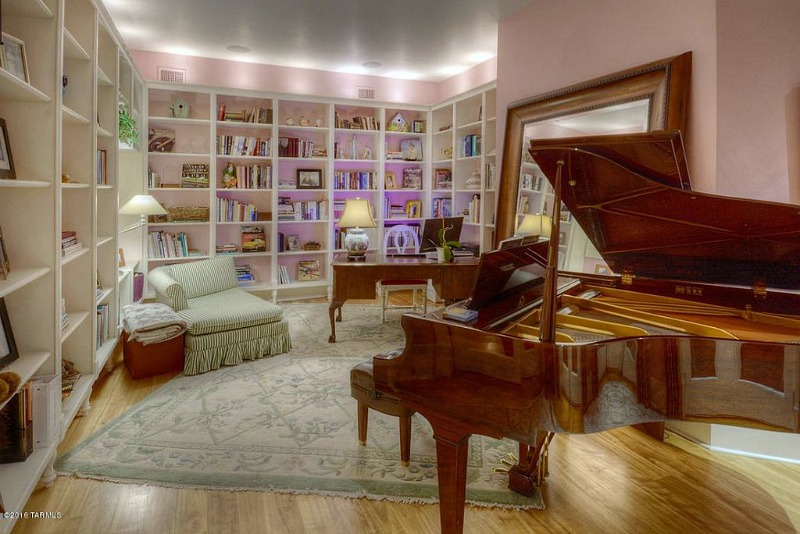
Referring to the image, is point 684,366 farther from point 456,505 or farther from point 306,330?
point 306,330

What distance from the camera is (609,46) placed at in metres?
3.36

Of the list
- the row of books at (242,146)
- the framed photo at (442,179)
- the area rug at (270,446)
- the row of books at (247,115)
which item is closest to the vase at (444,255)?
the area rug at (270,446)

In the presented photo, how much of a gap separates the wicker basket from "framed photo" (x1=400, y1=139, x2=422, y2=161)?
2.68 m

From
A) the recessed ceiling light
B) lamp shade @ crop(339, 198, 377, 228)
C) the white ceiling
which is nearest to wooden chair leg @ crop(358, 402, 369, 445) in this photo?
lamp shade @ crop(339, 198, 377, 228)

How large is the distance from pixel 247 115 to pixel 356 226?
2.37 metres

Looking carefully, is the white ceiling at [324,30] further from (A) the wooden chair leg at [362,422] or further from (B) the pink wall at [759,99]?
(A) the wooden chair leg at [362,422]

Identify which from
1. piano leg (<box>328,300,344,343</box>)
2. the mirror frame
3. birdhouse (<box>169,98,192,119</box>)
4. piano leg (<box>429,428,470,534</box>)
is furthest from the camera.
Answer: birdhouse (<box>169,98,192,119</box>)

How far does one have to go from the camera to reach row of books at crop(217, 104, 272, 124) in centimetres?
572

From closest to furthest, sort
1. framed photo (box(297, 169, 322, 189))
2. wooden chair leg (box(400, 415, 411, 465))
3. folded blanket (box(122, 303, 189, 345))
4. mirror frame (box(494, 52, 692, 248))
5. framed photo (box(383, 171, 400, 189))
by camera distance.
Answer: wooden chair leg (box(400, 415, 411, 465)), mirror frame (box(494, 52, 692, 248)), folded blanket (box(122, 303, 189, 345)), framed photo (box(297, 169, 322, 189)), framed photo (box(383, 171, 400, 189))

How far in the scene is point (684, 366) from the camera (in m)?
1.49

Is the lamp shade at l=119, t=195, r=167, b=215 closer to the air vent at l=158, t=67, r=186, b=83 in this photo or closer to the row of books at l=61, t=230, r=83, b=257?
the row of books at l=61, t=230, r=83, b=257

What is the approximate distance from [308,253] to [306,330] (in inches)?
70.1

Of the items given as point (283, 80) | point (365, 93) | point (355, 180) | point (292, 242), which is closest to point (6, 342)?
point (292, 242)


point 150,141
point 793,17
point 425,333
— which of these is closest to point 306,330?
point 150,141
